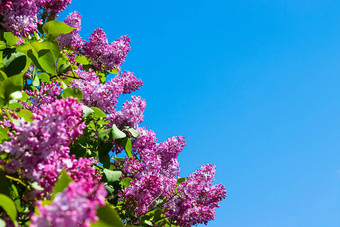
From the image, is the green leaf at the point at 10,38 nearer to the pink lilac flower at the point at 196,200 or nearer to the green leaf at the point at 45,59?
→ the green leaf at the point at 45,59

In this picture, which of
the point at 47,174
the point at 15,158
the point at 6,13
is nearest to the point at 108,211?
the point at 47,174

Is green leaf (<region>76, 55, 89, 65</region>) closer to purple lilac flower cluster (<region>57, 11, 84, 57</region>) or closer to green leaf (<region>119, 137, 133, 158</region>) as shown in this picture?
purple lilac flower cluster (<region>57, 11, 84, 57</region>)

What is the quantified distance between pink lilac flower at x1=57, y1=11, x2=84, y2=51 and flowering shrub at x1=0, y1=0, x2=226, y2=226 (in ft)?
0.06

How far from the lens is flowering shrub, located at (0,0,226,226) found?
147cm

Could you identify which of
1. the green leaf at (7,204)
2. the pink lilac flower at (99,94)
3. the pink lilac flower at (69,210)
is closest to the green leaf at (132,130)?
the pink lilac flower at (99,94)

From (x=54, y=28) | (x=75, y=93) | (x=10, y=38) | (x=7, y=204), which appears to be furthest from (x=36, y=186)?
(x=54, y=28)

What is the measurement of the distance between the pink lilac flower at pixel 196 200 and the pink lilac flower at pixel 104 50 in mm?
2094

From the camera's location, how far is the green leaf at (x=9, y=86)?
1.98 metres

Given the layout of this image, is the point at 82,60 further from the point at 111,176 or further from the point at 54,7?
the point at 111,176

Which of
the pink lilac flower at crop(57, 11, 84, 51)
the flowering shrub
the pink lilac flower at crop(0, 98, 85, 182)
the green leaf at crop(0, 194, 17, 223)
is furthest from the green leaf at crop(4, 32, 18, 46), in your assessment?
the green leaf at crop(0, 194, 17, 223)

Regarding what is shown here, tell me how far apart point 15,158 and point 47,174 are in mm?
225

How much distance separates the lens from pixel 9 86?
2.02 meters

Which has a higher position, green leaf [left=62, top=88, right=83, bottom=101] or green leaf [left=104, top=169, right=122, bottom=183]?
green leaf [left=62, top=88, right=83, bottom=101]

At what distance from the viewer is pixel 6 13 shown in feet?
10.3
